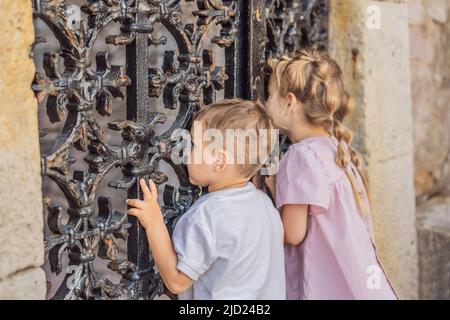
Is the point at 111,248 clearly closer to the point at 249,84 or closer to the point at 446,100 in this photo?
the point at 249,84

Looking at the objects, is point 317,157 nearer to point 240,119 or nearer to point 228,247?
point 240,119

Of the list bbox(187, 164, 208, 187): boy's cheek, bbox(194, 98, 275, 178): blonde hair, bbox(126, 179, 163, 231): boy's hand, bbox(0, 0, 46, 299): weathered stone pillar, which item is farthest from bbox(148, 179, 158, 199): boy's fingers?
bbox(0, 0, 46, 299): weathered stone pillar

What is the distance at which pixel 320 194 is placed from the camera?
246cm

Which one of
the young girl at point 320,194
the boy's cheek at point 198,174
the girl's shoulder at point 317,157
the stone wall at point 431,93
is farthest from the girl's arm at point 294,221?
the stone wall at point 431,93

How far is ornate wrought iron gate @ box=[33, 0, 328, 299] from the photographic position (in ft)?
6.88

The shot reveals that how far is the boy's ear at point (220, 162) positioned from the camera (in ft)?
7.18

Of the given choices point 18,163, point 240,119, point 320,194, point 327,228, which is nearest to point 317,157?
point 320,194

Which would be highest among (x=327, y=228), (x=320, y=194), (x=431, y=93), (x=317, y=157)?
(x=431, y=93)

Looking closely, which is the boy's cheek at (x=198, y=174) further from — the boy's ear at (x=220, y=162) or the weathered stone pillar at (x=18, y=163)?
the weathered stone pillar at (x=18, y=163)

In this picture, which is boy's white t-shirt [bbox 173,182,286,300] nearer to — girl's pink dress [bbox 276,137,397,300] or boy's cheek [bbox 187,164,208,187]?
boy's cheek [bbox 187,164,208,187]

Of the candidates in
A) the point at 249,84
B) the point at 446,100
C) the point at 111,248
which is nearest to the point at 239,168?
the point at 111,248

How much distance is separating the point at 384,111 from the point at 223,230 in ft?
5.58

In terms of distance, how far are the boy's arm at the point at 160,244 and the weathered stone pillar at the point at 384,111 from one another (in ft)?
4.94

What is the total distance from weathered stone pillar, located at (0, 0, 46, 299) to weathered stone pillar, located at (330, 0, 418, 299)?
1.85m
